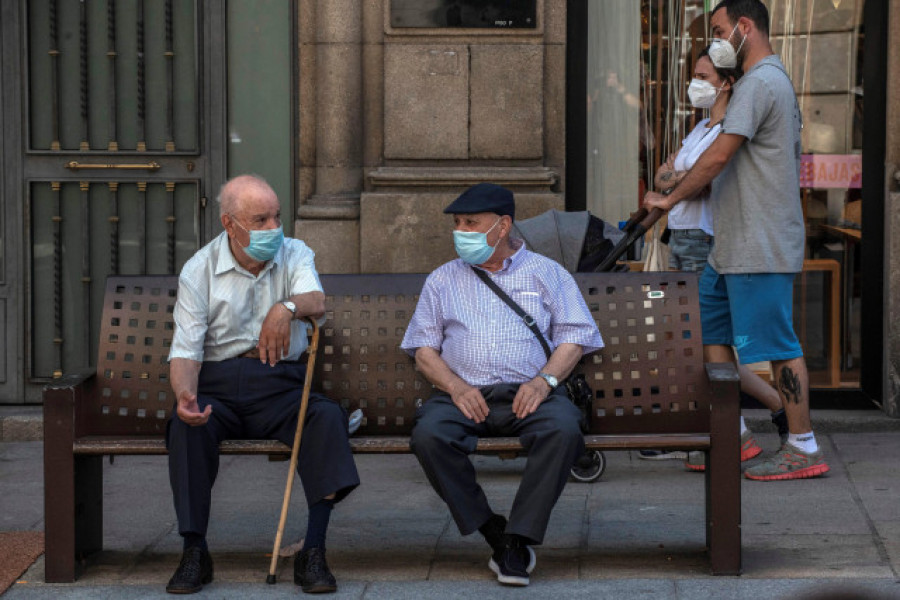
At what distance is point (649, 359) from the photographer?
5621 millimetres

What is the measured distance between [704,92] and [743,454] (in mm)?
1685

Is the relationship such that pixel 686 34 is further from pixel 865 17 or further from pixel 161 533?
pixel 161 533

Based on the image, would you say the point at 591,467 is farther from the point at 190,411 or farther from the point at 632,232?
the point at 190,411

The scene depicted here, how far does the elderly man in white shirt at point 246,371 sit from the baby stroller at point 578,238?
130cm

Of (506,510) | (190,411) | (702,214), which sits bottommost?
(506,510)

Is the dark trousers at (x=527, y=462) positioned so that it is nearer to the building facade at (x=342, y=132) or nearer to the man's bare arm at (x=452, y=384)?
the man's bare arm at (x=452, y=384)

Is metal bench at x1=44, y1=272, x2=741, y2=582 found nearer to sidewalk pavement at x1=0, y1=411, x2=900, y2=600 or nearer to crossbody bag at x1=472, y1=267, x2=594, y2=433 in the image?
crossbody bag at x1=472, y1=267, x2=594, y2=433

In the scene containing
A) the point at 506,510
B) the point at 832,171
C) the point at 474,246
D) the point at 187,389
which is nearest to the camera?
the point at 187,389

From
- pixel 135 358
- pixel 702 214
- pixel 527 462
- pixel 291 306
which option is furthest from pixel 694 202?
pixel 135 358

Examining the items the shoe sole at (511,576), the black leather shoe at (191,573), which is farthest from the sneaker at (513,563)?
the black leather shoe at (191,573)

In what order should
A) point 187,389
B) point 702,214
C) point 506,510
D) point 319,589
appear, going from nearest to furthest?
point 319,589
point 187,389
point 506,510
point 702,214

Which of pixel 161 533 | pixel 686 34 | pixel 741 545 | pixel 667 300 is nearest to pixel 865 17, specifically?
pixel 686 34

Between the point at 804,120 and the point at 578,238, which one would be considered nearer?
the point at 578,238

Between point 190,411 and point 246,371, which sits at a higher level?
point 246,371
